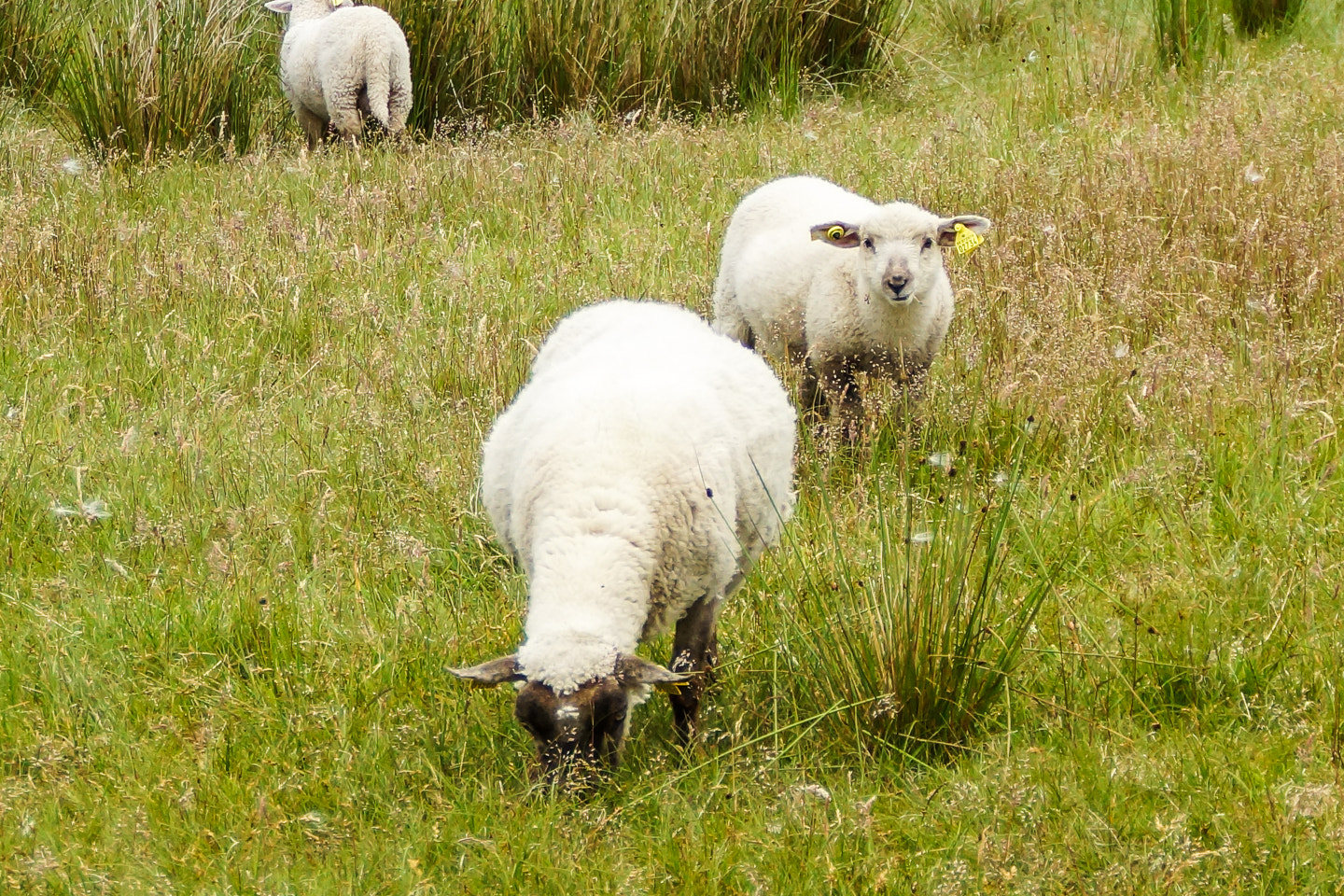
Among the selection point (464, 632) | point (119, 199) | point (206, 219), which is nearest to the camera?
point (464, 632)

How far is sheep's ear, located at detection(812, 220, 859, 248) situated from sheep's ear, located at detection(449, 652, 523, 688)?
7.64 feet

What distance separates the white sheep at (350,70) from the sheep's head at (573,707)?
22.2 ft

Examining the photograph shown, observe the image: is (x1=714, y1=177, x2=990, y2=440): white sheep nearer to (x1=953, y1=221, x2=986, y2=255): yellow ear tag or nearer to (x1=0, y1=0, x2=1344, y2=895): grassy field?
(x1=953, y1=221, x2=986, y2=255): yellow ear tag

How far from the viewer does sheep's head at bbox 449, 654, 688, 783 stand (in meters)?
2.48

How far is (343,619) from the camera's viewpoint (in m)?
A: 3.28

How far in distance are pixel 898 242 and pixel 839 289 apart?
325 mm

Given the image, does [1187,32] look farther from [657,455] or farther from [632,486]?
[632,486]

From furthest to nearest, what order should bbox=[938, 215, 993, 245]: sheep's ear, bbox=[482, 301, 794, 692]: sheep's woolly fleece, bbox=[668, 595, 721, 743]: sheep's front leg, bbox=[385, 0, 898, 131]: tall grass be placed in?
bbox=[385, 0, 898, 131]: tall grass → bbox=[938, 215, 993, 245]: sheep's ear → bbox=[668, 595, 721, 743]: sheep's front leg → bbox=[482, 301, 794, 692]: sheep's woolly fleece

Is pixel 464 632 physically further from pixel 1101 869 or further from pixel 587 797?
pixel 1101 869

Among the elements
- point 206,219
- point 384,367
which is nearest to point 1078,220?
point 384,367

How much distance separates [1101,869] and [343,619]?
1.77 meters

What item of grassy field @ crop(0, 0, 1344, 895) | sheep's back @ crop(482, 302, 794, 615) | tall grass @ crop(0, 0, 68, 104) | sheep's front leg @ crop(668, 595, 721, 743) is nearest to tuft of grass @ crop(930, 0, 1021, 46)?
grassy field @ crop(0, 0, 1344, 895)

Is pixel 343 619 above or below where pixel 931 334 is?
below

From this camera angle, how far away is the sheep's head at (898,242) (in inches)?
170
